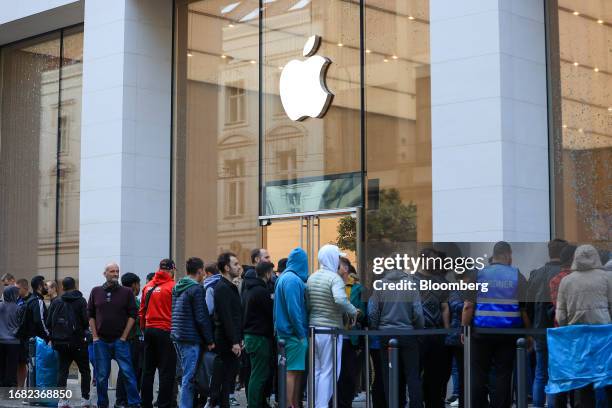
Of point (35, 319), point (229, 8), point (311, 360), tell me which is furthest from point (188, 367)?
point (229, 8)

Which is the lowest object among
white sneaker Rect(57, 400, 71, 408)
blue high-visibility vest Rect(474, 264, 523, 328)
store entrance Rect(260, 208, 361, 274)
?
white sneaker Rect(57, 400, 71, 408)

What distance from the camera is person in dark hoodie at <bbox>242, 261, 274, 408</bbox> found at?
40.6 ft

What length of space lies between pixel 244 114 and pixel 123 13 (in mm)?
3253

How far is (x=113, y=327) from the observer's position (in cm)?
1422

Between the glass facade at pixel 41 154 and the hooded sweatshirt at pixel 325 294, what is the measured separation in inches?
490

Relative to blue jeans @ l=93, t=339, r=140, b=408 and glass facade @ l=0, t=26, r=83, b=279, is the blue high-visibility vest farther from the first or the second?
glass facade @ l=0, t=26, r=83, b=279

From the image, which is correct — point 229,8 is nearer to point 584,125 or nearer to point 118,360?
point 584,125

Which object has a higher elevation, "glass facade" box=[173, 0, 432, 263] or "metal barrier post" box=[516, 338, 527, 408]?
"glass facade" box=[173, 0, 432, 263]

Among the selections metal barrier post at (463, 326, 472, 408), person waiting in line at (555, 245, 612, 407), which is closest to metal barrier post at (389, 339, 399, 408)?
metal barrier post at (463, 326, 472, 408)

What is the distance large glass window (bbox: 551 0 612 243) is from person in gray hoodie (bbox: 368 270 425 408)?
13.8 ft

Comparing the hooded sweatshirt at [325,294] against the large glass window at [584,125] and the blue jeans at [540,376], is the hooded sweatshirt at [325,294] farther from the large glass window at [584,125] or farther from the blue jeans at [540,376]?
the large glass window at [584,125]

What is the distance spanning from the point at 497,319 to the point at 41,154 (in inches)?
639

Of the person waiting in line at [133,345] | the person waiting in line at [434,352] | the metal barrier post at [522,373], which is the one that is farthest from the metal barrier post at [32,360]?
the metal barrier post at [522,373]

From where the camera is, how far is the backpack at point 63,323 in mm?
15117
